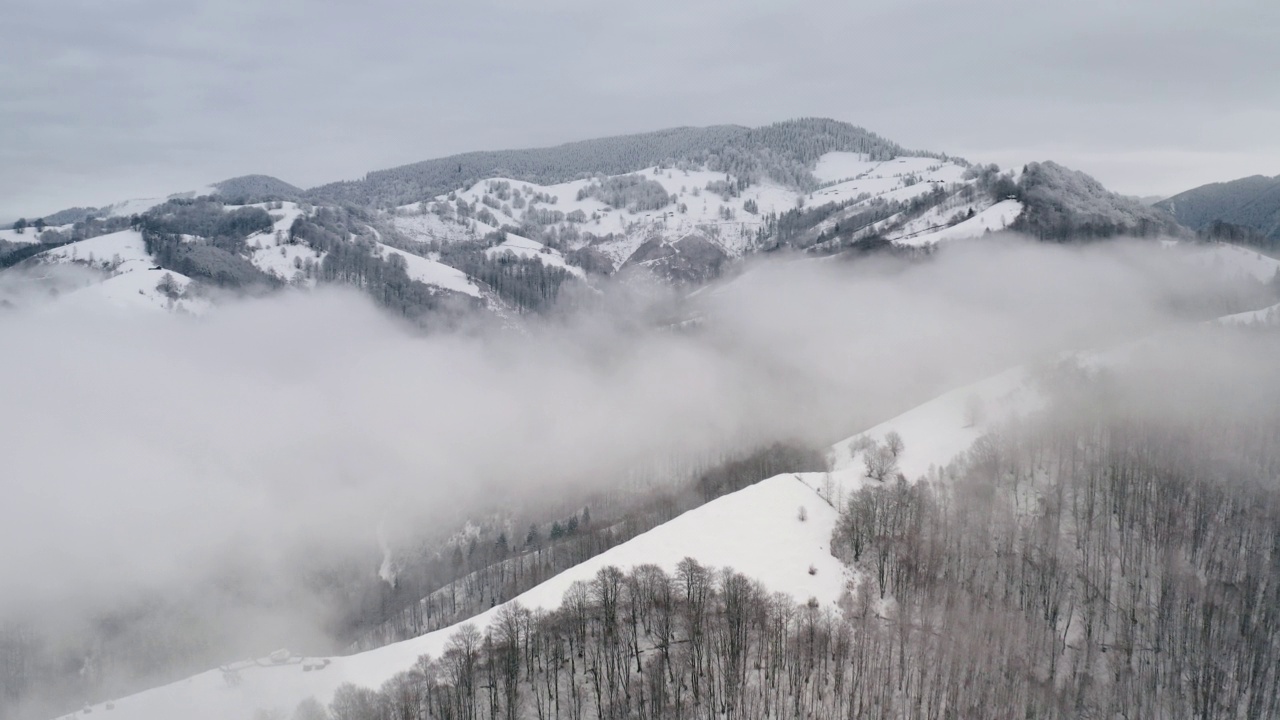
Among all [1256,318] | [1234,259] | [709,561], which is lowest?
[709,561]

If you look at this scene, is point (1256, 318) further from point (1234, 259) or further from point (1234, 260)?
point (1234, 259)

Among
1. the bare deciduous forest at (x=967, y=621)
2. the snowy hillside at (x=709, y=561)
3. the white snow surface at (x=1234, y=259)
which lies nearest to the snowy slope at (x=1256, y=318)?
the bare deciduous forest at (x=967, y=621)

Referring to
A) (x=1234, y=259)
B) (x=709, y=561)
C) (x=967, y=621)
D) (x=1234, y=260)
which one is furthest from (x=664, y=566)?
(x=1234, y=259)

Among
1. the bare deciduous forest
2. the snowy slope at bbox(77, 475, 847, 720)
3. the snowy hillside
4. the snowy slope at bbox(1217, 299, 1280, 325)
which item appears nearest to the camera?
the snowy slope at bbox(77, 475, 847, 720)

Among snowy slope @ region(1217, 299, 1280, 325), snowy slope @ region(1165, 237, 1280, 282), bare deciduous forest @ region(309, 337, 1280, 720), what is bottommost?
bare deciduous forest @ region(309, 337, 1280, 720)

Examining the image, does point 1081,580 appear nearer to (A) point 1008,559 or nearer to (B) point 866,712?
(A) point 1008,559

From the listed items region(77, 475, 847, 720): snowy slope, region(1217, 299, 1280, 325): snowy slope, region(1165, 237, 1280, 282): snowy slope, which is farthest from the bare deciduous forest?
region(1165, 237, 1280, 282): snowy slope

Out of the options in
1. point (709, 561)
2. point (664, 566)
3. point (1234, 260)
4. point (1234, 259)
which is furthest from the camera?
point (1234, 259)

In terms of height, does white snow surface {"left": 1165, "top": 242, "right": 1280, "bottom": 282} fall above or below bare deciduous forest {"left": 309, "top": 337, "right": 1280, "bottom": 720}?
above

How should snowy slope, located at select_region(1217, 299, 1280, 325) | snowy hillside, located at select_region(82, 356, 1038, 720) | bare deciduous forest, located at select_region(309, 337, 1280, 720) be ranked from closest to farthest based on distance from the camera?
snowy hillside, located at select_region(82, 356, 1038, 720) < bare deciduous forest, located at select_region(309, 337, 1280, 720) < snowy slope, located at select_region(1217, 299, 1280, 325)

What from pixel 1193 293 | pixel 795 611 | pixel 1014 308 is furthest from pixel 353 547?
pixel 1193 293

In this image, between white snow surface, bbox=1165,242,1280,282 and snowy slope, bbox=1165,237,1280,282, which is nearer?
snowy slope, bbox=1165,237,1280,282

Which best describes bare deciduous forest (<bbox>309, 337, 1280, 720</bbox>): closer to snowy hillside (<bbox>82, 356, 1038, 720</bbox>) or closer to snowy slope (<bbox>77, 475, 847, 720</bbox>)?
snowy hillside (<bbox>82, 356, 1038, 720</bbox>)
